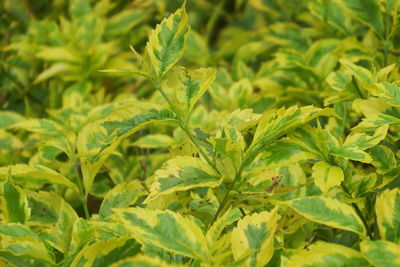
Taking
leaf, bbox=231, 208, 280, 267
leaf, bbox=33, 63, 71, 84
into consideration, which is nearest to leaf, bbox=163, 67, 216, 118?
leaf, bbox=231, 208, 280, 267

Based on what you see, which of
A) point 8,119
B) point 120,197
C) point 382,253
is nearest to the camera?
point 382,253

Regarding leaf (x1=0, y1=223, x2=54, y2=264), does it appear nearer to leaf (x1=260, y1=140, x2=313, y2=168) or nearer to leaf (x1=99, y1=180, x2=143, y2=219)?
leaf (x1=99, y1=180, x2=143, y2=219)

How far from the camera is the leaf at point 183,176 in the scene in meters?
0.93

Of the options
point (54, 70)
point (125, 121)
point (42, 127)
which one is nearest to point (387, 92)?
point (125, 121)

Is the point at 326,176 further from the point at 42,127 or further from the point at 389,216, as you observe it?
the point at 42,127

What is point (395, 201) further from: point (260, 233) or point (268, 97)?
point (268, 97)

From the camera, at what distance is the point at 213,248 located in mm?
882

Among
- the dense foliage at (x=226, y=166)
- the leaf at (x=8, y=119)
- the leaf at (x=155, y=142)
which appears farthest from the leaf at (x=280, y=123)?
the leaf at (x=8, y=119)

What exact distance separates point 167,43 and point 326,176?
363 mm

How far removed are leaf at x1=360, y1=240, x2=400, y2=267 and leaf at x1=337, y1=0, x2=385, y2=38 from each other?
70cm

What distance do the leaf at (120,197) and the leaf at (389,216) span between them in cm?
48

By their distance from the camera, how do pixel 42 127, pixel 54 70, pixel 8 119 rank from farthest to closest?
pixel 54 70 < pixel 8 119 < pixel 42 127

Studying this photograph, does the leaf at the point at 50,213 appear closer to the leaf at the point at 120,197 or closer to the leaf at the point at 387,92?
the leaf at the point at 120,197

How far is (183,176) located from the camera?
0.96 metres
